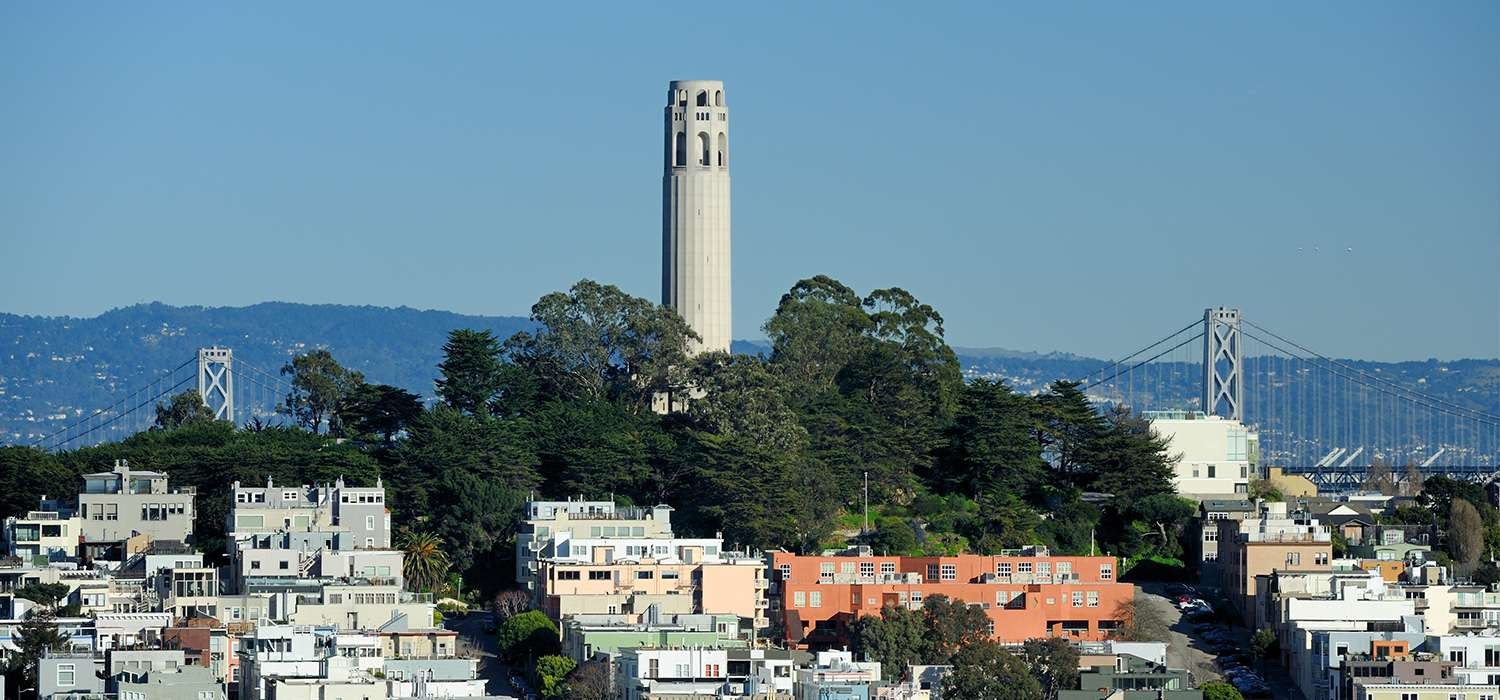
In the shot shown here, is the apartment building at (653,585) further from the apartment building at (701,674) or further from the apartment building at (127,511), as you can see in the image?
the apartment building at (127,511)

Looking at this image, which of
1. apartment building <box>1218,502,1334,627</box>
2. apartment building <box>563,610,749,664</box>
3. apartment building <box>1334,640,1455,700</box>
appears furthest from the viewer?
apartment building <box>1218,502,1334,627</box>

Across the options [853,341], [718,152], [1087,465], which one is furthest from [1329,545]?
[718,152]

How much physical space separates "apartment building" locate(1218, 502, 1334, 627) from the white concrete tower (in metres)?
15.7

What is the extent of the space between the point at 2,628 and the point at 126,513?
30.5 ft

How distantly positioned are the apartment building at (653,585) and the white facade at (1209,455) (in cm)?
1833

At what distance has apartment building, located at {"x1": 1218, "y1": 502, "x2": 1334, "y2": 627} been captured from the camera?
227ft

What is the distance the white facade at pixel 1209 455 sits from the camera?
83.4 meters

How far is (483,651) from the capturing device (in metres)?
63.9

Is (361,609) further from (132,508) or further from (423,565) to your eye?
(132,508)

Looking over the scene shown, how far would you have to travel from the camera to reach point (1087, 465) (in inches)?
A: 3041

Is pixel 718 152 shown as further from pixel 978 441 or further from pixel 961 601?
pixel 961 601

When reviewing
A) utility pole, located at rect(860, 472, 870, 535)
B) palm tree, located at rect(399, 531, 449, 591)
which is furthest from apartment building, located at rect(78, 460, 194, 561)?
utility pole, located at rect(860, 472, 870, 535)

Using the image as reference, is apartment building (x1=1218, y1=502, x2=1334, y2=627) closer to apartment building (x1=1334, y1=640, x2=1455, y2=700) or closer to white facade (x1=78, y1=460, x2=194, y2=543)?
apartment building (x1=1334, y1=640, x2=1455, y2=700)

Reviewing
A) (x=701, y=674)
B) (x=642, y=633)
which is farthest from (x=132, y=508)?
(x=701, y=674)
